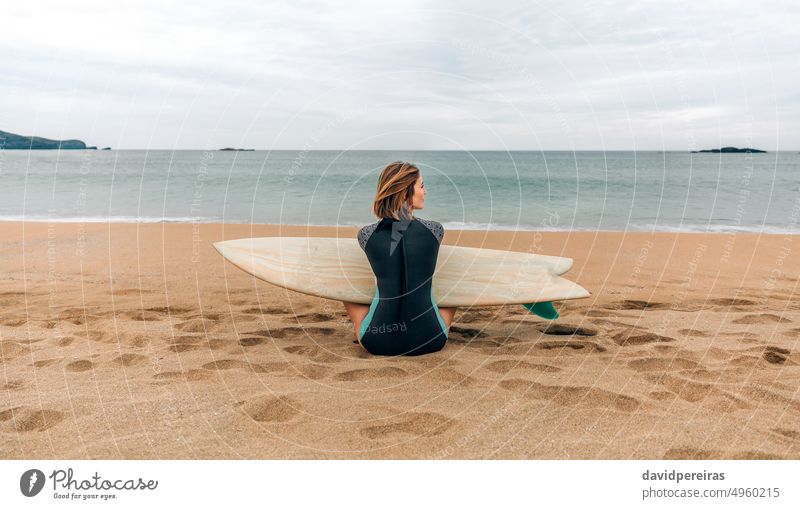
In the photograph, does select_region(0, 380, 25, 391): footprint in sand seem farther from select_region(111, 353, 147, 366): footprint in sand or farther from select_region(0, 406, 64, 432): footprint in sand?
select_region(111, 353, 147, 366): footprint in sand

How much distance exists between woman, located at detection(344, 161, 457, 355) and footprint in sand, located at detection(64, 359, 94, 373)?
175cm

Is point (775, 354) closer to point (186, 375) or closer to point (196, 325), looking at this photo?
point (186, 375)

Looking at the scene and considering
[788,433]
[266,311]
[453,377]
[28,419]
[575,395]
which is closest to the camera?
[788,433]

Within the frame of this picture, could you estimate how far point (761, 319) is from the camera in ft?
16.6

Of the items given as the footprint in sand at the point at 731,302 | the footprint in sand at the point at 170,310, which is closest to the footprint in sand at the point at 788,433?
the footprint in sand at the point at 731,302

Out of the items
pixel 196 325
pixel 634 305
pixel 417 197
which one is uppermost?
pixel 417 197

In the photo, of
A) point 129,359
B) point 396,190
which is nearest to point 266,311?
point 129,359

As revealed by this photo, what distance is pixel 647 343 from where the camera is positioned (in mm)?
4418

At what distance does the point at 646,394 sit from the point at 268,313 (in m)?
3.14

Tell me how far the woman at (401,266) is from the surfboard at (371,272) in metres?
0.39

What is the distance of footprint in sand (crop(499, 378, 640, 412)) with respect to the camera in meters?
3.31

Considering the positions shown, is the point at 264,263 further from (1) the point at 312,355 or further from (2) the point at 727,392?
(2) the point at 727,392

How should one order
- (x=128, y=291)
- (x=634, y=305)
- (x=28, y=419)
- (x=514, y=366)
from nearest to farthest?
(x=28, y=419) → (x=514, y=366) → (x=634, y=305) → (x=128, y=291)

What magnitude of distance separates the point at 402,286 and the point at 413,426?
1.12m
